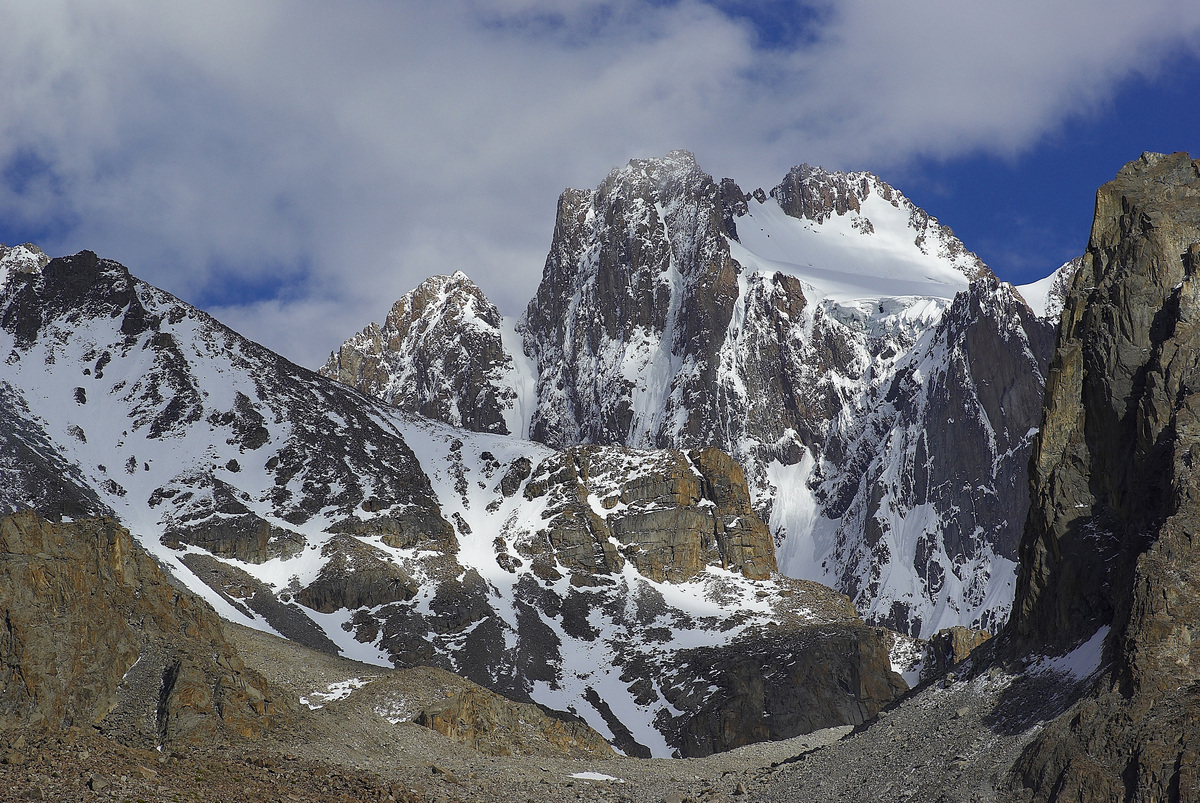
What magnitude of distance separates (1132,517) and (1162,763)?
50.0ft

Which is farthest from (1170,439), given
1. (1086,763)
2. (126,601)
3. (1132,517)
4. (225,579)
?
(225,579)

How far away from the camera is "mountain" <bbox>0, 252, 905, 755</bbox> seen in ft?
434

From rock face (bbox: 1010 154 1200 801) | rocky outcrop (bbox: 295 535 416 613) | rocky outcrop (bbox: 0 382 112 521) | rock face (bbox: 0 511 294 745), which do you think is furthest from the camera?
rocky outcrop (bbox: 295 535 416 613)

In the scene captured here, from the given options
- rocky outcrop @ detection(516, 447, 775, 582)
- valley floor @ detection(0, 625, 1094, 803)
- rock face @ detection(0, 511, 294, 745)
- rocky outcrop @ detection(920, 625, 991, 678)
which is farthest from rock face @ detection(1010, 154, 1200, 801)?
rocky outcrop @ detection(516, 447, 775, 582)

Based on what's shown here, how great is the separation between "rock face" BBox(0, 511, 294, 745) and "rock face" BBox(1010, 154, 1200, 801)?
3332 centimetres

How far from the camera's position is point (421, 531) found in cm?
16525

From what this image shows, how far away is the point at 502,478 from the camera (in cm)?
18662

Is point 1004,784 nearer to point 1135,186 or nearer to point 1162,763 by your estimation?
point 1162,763

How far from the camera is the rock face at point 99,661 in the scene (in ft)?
151

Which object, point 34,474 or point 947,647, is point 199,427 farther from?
point 947,647

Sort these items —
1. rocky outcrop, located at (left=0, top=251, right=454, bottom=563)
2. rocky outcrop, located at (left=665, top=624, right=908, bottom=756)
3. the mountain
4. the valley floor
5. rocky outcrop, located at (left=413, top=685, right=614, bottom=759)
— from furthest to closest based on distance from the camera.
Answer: rocky outcrop, located at (left=0, top=251, right=454, bottom=563)
the mountain
rocky outcrop, located at (left=665, top=624, right=908, bottom=756)
rocky outcrop, located at (left=413, top=685, right=614, bottom=759)
the valley floor

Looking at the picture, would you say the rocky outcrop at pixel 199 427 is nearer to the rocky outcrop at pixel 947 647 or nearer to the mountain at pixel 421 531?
the mountain at pixel 421 531

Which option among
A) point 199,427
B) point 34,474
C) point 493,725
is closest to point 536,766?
point 493,725

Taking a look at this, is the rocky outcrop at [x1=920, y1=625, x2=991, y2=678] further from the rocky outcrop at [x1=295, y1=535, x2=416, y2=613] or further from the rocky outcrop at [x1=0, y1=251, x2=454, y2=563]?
the rocky outcrop at [x1=295, y1=535, x2=416, y2=613]
